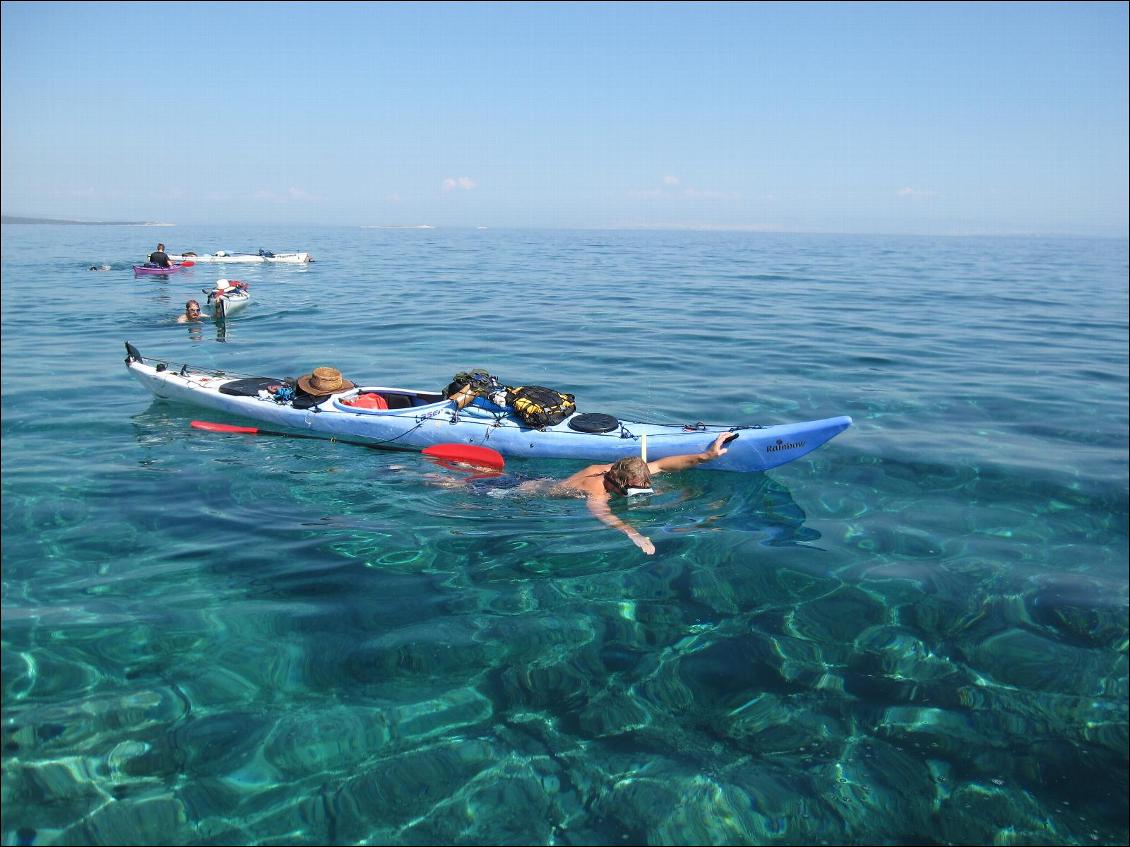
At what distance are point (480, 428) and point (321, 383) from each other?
3.11 metres

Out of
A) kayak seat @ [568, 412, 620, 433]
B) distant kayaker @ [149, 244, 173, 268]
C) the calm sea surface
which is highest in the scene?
distant kayaker @ [149, 244, 173, 268]

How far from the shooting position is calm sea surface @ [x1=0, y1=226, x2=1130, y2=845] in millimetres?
4953

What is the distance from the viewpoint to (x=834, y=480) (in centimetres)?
1073

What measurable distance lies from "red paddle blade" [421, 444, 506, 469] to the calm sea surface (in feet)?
1.83

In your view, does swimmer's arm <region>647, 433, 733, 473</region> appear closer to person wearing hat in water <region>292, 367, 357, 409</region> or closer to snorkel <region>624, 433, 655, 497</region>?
snorkel <region>624, 433, 655, 497</region>

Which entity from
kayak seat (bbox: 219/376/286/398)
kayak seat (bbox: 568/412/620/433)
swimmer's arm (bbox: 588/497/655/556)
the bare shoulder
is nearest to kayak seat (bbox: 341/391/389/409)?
kayak seat (bbox: 219/376/286/398)

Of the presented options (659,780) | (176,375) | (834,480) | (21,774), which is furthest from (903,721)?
(176,375)

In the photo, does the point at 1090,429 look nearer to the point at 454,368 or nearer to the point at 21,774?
the point at 454,368

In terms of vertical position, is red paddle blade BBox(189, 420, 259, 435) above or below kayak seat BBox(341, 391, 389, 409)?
below

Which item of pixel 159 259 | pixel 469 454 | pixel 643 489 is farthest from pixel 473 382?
pixel 159 259

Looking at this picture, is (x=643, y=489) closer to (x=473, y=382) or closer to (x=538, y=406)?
(x=538, y=406)

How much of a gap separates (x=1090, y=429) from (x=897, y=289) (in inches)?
958

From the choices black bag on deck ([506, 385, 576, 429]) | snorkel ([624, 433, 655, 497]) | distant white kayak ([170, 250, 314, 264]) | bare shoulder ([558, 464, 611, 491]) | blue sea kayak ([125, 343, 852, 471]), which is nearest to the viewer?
snorkel ([624, 433, 655, 497])

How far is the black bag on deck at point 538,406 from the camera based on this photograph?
11.5m
